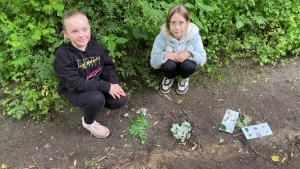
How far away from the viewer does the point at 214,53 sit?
430 centimetres

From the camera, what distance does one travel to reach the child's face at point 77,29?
8.55 feet

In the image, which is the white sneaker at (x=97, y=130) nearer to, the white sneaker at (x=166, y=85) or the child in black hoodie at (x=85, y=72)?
the child in black hoodie at (x=85, y=72)

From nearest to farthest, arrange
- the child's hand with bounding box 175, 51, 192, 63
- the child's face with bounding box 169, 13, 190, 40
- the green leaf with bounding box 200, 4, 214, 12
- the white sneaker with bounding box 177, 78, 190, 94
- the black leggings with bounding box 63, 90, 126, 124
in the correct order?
the black leggings with bounding box 63, 90, 126, 124 → the child's face with bounding box 169, 13, 190, 40 → the child's hand with bounding box 175, 51, 192, 63 → the white sneaker with bounding box 177, 78, 190, 94 → the green leaf with bounding box 200, 4, 214, 12

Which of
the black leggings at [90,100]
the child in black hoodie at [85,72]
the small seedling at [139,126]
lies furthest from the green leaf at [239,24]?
the black leggings at [90,100]

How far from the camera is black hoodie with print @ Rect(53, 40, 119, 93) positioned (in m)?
2.73

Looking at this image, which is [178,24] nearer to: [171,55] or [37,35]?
[171,55]

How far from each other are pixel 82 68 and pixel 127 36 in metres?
1.29

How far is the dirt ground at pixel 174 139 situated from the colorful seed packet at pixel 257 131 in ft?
0.19

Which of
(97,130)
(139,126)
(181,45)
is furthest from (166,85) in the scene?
(97,130)

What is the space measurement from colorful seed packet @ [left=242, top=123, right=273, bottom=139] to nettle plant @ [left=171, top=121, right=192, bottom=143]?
0.71 m

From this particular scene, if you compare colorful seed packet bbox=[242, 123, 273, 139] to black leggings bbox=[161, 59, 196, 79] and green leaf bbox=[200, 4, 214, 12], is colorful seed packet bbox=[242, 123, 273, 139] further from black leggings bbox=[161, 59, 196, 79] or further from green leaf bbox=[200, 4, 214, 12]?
green leaf bbox=[200, 4, 214, 12]

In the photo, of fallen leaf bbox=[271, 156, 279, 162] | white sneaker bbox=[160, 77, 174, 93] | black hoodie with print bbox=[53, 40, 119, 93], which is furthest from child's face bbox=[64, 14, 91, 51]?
fallen leaf bbox=[271, 156, 279, 162]

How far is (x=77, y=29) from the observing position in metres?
2.63

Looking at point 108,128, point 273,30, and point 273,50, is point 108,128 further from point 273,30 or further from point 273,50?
point 273,30
